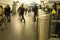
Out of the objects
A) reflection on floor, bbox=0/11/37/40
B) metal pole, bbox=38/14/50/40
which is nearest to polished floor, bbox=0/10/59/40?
reflection on floor, bbox=0/11/37/40

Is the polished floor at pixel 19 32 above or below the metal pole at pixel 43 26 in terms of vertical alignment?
below

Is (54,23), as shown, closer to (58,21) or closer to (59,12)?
(58,21)

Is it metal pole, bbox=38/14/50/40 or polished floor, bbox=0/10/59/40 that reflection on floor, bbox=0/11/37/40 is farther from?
metal pole, bbox=38/14/50/40

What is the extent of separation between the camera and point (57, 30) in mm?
9703

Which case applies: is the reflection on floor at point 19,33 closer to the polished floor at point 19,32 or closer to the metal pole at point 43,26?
the polished floor at point 19,32

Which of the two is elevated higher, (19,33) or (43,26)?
(43,26)

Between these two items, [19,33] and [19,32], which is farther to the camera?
[19,32]


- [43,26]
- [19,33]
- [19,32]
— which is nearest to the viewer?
[43,26]

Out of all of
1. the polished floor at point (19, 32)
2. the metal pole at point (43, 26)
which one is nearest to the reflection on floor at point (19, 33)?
the polished floor at point (19, 32)

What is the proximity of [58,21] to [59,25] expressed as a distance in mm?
557

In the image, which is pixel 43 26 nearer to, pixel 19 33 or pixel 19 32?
pixel 19 33

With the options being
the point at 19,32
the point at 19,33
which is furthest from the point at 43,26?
the point at 19,32

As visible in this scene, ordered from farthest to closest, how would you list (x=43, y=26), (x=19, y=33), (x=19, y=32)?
(x=19, y=32), (x=19, y=33), (x=43, y=26)

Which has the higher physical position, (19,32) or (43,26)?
(43,26)
